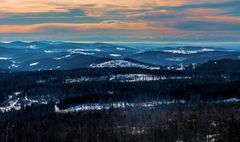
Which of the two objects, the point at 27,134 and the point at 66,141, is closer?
the point at 66,141

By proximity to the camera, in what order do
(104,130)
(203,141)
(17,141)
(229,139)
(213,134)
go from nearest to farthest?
(229,139)
(203,141)
(213,134)
(17,141)
(104,130)

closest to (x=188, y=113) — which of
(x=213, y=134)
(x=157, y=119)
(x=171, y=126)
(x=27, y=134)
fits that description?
(x=157, y=119)

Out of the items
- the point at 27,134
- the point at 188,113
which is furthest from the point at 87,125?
the point at 188,113

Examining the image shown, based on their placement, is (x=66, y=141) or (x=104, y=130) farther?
(x=104, y=130)

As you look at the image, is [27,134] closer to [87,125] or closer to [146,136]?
[87,125]

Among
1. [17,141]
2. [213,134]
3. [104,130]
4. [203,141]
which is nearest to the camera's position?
[203,141]

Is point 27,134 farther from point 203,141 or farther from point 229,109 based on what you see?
point 229,109

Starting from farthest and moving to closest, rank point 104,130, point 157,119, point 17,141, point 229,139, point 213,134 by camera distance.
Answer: point 157,119, point 104,130, point 17,141, point 213,134, point 229,139

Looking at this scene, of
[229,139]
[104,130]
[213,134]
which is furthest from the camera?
[104,130]
